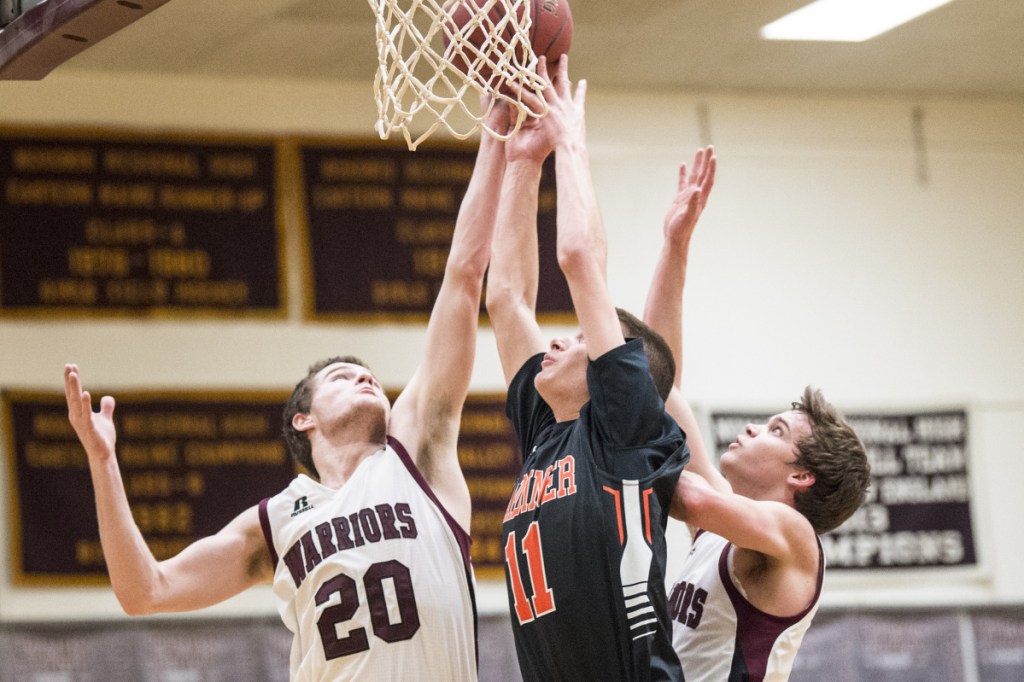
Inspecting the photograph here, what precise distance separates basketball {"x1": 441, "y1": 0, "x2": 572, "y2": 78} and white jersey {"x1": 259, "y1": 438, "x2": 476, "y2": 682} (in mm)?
1126

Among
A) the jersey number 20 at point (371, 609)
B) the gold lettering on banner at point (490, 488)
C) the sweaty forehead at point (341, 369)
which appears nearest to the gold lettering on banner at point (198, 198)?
the gold lettering on banner at point (490, 488)

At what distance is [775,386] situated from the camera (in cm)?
676

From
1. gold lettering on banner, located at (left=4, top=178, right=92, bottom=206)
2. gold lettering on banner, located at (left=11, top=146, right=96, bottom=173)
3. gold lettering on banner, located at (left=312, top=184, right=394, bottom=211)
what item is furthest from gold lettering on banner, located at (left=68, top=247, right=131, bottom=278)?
gold lettering on banner, located at (left=312, top=184, right=394, bottom=211)

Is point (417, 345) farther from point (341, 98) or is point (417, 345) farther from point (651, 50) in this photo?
point (651, 50)

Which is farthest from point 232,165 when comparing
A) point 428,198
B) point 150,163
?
point 428,198

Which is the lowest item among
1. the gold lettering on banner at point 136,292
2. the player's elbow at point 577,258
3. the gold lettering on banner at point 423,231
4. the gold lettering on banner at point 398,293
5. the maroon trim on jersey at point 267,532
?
the maroon trim on jersey at point 267,532

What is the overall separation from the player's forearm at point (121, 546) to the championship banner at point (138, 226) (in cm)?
267

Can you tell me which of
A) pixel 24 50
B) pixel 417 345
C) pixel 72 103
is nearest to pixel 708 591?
pixel 24 50

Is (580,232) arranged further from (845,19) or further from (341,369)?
(845,19)

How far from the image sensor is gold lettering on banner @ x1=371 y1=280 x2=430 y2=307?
20.8 feet

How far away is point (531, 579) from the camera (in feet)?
9.75

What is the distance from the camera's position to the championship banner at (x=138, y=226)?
5992mm

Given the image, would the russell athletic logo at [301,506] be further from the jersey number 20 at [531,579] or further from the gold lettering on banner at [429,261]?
the gold lettering on banner at [429,261]

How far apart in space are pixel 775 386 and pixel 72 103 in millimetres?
3505
